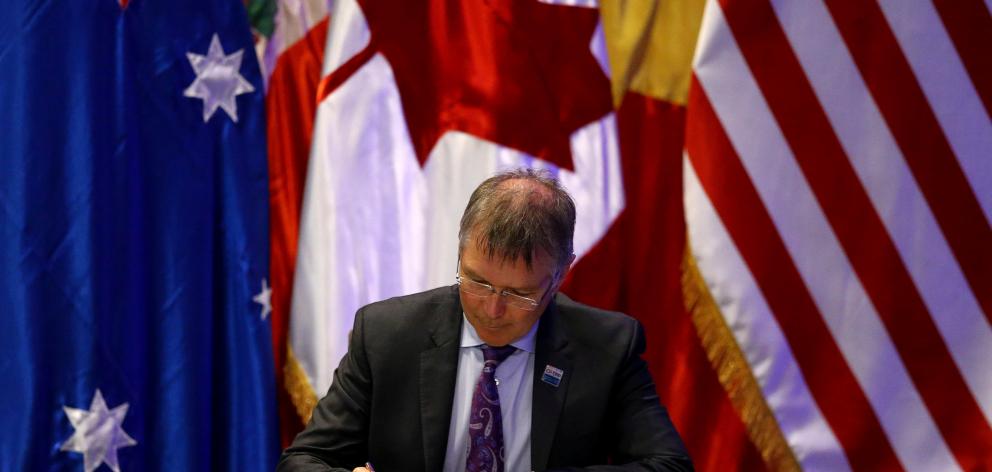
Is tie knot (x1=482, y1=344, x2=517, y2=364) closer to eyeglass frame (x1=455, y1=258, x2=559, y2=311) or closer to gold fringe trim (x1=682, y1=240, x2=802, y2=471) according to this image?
eyeglass frame (x1=455, y1=258, x2=559, y2=311)

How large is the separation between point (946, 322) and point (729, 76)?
97 cm

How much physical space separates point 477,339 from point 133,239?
1386 mm

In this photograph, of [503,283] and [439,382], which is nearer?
[503,283]

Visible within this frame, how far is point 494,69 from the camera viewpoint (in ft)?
11.1

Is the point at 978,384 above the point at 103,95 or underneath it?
underneath

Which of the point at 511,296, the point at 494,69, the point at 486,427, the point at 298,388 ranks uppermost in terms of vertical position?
the point at 494,69

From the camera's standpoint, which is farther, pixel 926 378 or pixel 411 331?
pixel 926 378

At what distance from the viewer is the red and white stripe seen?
3.33 metres

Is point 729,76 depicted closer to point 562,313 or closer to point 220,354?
point 562,313

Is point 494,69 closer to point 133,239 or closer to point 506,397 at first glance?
point 133,239

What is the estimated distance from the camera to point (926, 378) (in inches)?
133

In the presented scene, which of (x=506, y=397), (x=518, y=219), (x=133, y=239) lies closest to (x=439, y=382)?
(x=506, y=397)

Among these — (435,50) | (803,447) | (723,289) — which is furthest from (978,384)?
(435,50)

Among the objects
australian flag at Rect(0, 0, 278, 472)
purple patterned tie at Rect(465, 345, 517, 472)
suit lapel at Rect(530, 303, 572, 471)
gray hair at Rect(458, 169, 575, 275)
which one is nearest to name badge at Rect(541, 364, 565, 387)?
suit lapel at Rect(530, 303, 572, 471)
